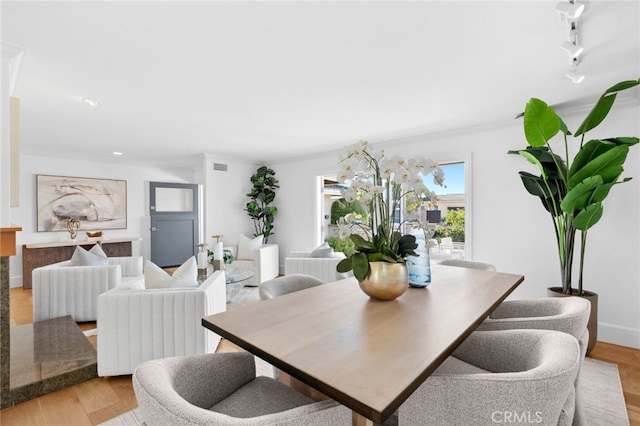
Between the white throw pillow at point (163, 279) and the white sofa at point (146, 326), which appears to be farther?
the white throw pillow at point (163, 279)

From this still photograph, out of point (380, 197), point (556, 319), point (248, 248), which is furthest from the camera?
point (248, 248)

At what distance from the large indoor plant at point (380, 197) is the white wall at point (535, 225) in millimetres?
2726

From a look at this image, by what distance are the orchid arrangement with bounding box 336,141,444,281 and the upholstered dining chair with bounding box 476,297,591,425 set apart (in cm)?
57

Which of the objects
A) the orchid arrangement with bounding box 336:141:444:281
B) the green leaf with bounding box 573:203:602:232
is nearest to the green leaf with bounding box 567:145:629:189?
the green leaf with bounding box 573:203:602:232

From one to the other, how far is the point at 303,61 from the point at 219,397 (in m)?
2.00

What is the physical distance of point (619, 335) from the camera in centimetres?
294

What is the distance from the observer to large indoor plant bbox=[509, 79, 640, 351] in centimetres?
227

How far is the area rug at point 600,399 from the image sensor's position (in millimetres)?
1849

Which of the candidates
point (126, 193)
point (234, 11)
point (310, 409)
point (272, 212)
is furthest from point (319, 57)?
point (126, 193)

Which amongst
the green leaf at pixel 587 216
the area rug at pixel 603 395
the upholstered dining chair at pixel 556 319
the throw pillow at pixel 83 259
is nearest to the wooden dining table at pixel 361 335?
the upholstered dining chair at pixel 556 319

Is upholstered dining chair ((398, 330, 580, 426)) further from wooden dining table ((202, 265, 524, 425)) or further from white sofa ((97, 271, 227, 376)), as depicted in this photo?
white sofa ((97, 271, 227, 376))

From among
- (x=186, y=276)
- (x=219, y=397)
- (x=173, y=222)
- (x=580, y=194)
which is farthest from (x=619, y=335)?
(x=173, y=222)

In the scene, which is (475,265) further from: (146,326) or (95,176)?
(95,176)

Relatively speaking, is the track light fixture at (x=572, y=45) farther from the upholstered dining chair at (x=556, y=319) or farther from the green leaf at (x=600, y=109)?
the upholstered dining chair at (x=556, y=319)
